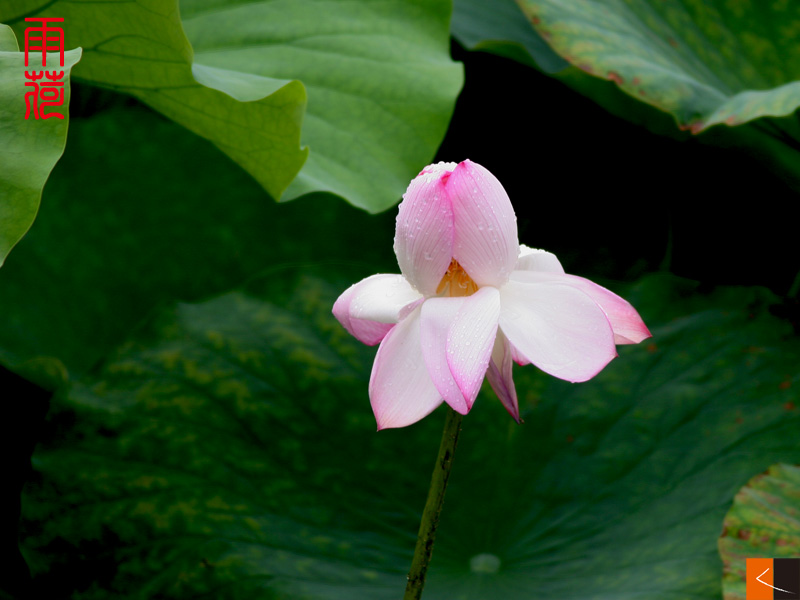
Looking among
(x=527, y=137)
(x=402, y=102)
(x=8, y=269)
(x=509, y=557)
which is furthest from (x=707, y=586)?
(x=8, y=269)

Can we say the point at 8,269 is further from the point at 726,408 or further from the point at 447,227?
the point at 726,408

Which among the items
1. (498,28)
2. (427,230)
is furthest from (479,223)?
(498,28)

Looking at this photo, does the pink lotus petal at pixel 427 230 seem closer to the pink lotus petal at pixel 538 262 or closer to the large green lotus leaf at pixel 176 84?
the pink lotus petal at pixel 538 262

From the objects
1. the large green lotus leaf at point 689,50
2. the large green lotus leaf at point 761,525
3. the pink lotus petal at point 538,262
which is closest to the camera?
the pink lotus petal at point 538,262

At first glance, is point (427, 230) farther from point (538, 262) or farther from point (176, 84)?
point (176, 84)

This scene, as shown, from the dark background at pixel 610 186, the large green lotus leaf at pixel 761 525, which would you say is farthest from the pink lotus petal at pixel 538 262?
the dark background at pixel 610 186

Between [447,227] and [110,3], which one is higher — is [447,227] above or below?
below
